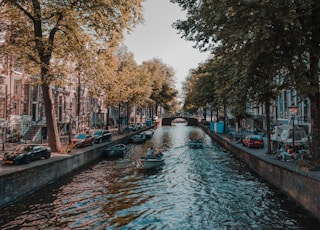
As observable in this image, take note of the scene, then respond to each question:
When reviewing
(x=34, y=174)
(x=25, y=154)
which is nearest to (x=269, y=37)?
(x=34, y=174)

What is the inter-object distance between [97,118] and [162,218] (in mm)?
51300

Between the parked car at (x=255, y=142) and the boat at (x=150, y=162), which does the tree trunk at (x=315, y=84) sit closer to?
the boat at (x=150, y=162)

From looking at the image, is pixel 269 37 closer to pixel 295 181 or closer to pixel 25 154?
pixel 295 181

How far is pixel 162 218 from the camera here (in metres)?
13.1

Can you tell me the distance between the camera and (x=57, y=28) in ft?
75.9

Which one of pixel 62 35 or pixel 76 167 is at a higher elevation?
pixel 62 35

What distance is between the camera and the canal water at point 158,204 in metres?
12.4

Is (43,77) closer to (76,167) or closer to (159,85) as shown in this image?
(76,167)

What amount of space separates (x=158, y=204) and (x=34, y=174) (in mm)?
7619

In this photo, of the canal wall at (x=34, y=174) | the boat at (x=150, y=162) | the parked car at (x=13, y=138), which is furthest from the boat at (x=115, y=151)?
the parked car at (x=13, y=138)

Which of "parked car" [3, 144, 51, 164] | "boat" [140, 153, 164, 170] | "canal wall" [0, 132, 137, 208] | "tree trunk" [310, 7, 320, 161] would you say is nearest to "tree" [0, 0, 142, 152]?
"canal wall" [0, 132, 137, 208]

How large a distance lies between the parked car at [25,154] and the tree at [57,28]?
3522 millimetres

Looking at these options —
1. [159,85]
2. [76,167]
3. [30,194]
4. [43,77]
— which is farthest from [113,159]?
[159,85]

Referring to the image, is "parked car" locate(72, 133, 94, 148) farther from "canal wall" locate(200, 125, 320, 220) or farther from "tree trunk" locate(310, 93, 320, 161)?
"tree trunk" locate(310, 93, 320, 161)
